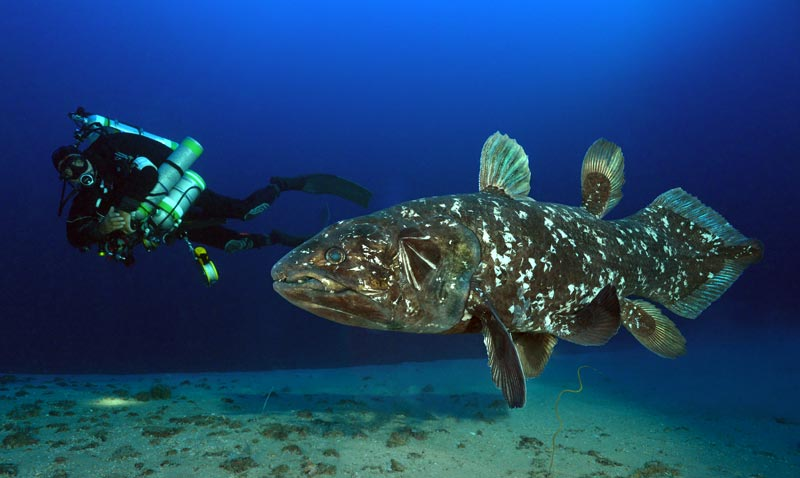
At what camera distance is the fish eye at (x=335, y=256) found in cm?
232

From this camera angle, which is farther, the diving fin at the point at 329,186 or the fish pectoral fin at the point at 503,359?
the diving fin at the point at 329,186

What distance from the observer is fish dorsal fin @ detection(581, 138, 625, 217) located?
3744 millimetres

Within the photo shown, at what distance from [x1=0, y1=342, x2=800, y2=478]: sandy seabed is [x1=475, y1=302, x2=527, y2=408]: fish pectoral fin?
9.17 feet

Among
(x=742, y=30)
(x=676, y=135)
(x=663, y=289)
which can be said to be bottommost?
(x=663, y=289)

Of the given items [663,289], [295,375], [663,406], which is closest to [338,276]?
[663,289]

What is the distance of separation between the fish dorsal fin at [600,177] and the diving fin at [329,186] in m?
5.12

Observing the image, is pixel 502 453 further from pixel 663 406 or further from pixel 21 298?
pixel 21 298

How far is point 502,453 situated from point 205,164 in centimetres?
6390

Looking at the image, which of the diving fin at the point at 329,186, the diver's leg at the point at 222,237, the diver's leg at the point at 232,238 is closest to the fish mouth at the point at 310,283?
the diving fin at the point at 329,186

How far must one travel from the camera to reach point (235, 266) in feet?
98.9

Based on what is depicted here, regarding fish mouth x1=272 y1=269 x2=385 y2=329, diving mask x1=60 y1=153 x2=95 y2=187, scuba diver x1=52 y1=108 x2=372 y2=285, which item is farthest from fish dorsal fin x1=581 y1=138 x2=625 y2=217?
diving mask x1=60 y1=153 x2=95 y2=187

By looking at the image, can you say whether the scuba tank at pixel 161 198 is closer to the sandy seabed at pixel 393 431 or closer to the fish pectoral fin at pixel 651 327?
the sandy seabed at pixel 393 431

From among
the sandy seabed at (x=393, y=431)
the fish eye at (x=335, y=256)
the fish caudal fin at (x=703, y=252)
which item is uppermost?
the fish caudal fin at (x=703, y=252)

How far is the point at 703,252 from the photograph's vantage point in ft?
12.9
